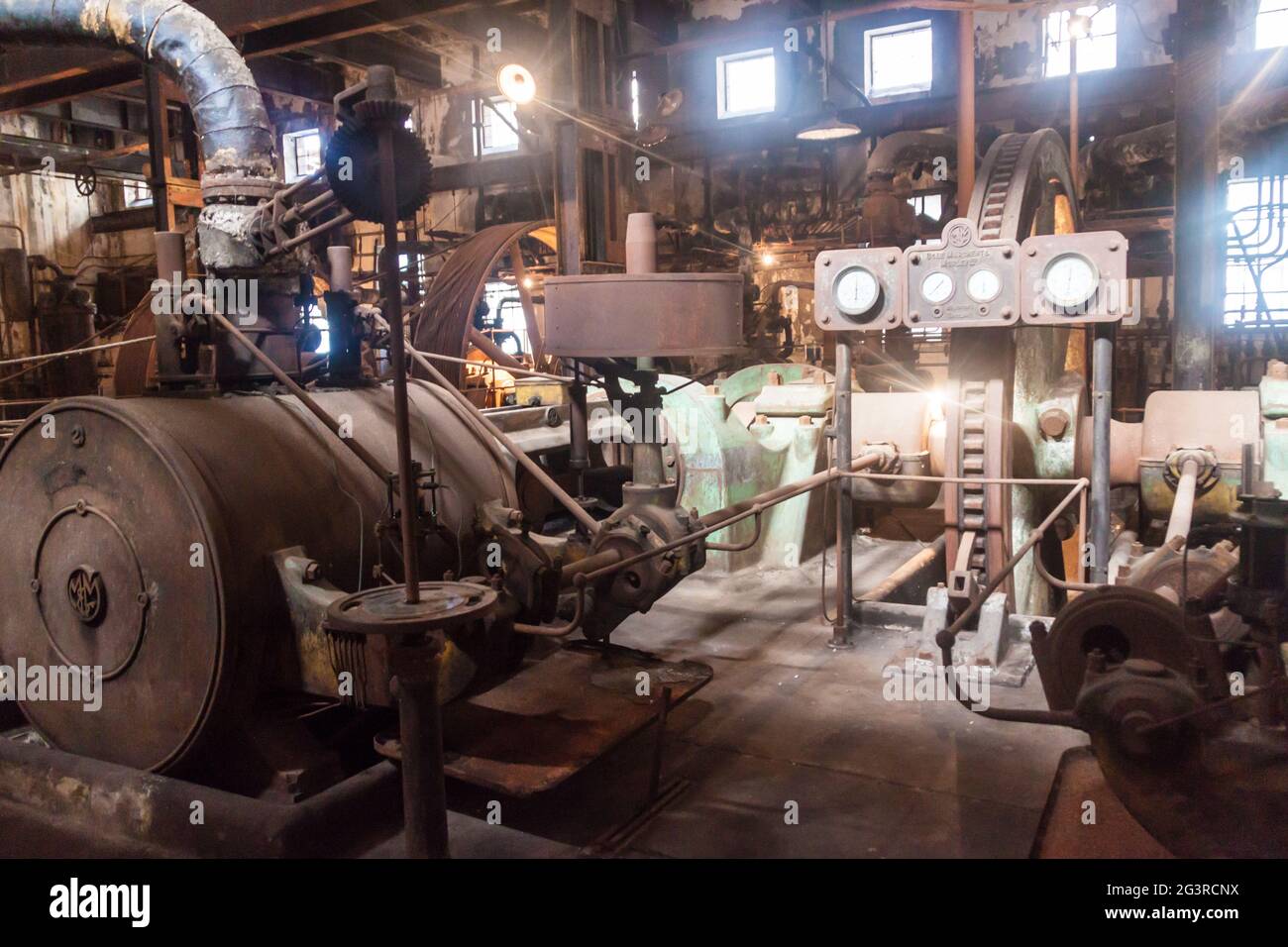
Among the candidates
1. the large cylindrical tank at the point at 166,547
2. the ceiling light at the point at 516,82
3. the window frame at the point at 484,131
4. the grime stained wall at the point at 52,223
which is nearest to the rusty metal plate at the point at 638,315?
the large cylindrical tank at the point at 166,547

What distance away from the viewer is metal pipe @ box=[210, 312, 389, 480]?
3.18m

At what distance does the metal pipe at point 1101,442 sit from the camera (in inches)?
150

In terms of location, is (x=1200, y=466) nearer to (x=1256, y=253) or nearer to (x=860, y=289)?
(x=860, y=289)

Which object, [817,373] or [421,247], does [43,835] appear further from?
[421,247]

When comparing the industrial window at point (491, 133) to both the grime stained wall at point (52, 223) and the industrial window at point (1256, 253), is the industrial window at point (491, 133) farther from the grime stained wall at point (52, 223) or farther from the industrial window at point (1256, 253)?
the industrial window at point (1256, 253)

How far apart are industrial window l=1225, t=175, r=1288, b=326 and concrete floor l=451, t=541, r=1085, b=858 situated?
9688 mm

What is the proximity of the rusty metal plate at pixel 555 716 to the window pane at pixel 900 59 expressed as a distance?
12.5m

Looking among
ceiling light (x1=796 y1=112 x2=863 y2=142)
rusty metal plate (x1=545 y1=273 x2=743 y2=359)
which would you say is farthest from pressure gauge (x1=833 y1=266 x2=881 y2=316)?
ceiling light (x1=796 y1=112 x2=863 y2=142)

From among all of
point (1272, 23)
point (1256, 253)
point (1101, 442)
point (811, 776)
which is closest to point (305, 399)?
point (811, 776)

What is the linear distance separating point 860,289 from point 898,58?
1149 centimetres

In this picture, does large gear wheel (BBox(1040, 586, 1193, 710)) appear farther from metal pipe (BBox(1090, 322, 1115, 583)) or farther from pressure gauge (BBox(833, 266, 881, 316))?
pressure gauge (BBox(833, 266, 881, 316))

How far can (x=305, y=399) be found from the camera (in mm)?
3197

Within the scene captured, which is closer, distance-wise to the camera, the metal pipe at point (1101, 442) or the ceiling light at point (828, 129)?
the metal pipe at point (1101, 442)

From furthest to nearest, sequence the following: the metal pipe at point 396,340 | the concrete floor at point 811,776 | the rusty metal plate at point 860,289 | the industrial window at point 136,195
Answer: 1. the industrial window at point 136,195
2. the rusty metal plate at point 860,289
3. the concrete floor at point 811,776
4. the metal pipe at point 396,340
